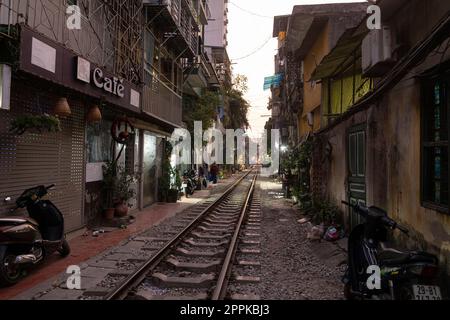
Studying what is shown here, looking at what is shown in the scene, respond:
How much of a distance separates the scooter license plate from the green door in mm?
4941

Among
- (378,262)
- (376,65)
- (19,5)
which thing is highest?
(19,5)

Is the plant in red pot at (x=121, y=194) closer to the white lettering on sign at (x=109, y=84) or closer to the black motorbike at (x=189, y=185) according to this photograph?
the white lettering on sign at (x=109, y=84)

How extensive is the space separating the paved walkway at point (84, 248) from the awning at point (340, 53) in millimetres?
6586

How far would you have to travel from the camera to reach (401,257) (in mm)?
4301

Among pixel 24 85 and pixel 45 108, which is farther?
pixel 45 108

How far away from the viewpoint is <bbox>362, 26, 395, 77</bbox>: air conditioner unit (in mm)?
7270

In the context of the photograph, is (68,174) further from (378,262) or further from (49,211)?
(378,262)

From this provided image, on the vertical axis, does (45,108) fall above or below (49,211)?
above

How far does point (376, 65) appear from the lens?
7.52 meters


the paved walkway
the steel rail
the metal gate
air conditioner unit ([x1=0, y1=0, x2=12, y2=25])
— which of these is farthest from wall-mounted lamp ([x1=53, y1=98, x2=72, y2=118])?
the steel rail

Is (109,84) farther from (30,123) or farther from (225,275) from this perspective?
(225,275)

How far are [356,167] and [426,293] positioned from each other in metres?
5.78
